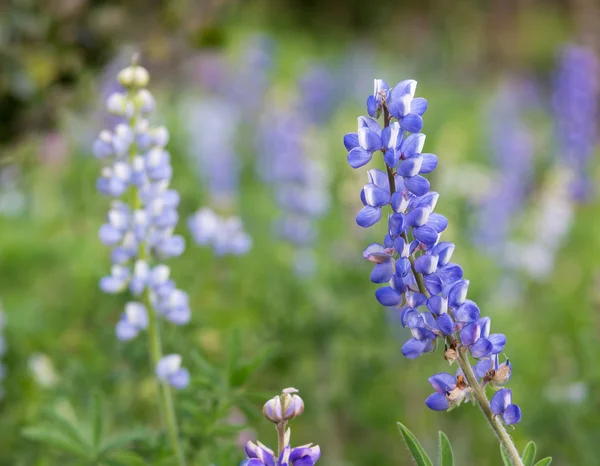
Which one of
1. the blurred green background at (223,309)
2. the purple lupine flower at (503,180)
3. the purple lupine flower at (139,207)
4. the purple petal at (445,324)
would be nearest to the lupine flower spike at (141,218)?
the purple lupine flower at (139,207)

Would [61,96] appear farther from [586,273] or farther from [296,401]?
[586,273]

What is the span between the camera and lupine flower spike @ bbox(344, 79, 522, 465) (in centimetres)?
119

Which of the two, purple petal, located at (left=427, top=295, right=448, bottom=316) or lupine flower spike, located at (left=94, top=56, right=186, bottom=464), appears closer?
purple petal, located at (left=427, top=295, right=448, bottom=316)

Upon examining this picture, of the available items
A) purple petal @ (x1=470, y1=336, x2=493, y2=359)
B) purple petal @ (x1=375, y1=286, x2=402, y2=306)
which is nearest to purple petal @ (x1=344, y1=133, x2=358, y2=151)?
purple petal @ (x1=375, y1=286, x2=402, y2=306)

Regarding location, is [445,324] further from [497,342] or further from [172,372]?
[172,372]

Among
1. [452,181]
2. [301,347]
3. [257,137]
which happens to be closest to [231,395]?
[301,347]

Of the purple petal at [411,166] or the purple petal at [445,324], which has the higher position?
the purple petal at [411,166]

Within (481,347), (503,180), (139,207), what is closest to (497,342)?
(481,347)

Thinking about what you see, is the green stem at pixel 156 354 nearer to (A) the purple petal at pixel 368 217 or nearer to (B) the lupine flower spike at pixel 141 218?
(B) the lupine flower spike at pixel 141 218

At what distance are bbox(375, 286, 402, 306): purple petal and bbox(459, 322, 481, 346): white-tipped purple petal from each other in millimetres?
102

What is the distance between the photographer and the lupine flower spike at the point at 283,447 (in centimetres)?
111

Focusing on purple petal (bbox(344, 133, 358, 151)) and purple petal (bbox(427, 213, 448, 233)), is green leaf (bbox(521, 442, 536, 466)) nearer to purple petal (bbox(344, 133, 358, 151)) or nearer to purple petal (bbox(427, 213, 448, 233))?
purple petal (bbox(427, 213, 448, 233))

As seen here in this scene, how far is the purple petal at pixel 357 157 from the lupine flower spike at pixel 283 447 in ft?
1.10

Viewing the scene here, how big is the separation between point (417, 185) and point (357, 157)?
0.10m
